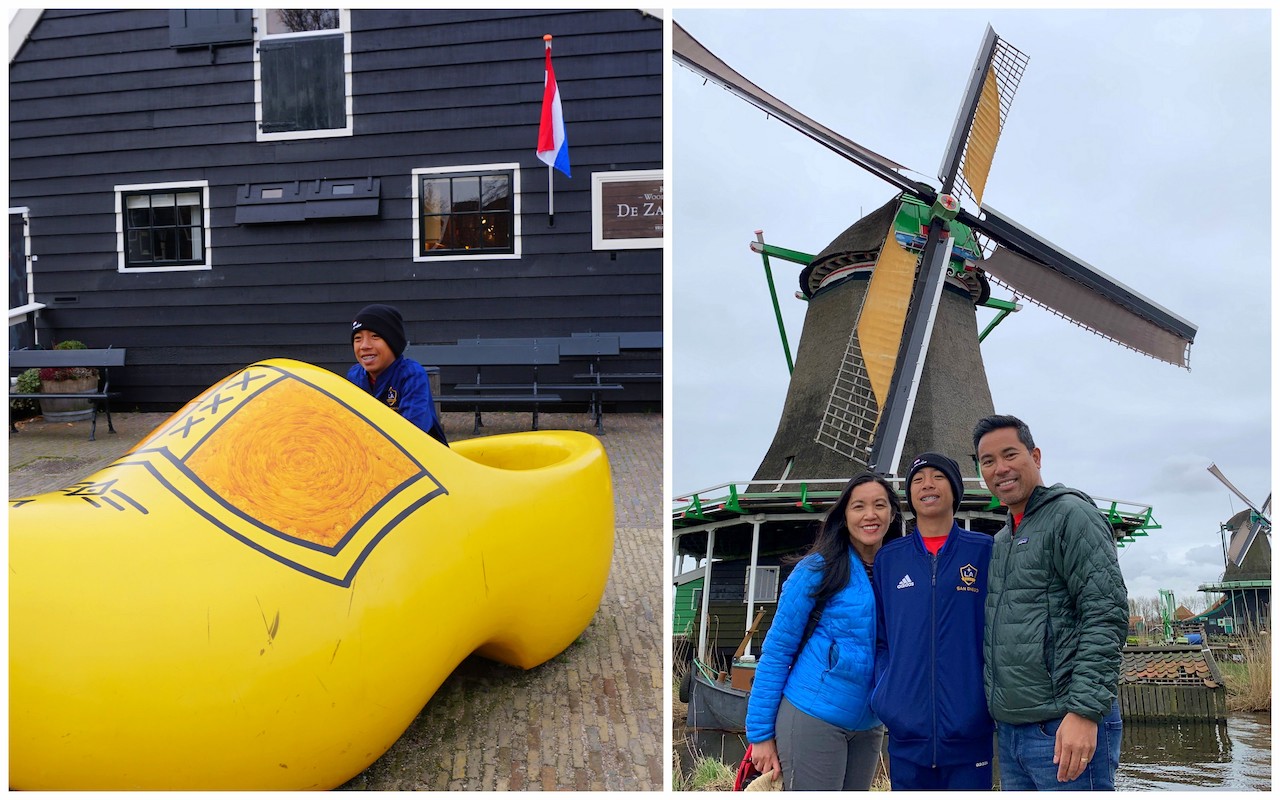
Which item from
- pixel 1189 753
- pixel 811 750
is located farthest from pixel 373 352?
pixel 1189 753

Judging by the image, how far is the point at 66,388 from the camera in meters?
6.79

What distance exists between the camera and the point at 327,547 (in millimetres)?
1703

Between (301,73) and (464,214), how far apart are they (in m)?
1.62

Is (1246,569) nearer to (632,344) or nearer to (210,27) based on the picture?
(632,344)

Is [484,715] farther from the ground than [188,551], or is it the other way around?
[188,551]

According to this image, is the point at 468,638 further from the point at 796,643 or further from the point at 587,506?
the point at 796,643

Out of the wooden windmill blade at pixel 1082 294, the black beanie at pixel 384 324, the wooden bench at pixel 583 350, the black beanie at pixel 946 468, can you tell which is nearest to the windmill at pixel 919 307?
the wooden windmill blade at pixel 1082 294

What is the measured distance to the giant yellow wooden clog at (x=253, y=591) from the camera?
1432mm

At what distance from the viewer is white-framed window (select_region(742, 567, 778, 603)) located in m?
7.44

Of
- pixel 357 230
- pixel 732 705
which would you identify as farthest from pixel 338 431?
pixel 357 230

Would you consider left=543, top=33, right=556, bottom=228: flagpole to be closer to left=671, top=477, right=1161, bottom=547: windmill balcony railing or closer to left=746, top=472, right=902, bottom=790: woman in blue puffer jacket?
left=671, top=477, right=1161, bottom=547: windmill balcony railing

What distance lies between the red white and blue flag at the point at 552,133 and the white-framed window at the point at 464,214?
63 cm

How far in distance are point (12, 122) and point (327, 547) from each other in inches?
301

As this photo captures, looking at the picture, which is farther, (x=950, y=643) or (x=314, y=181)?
(x=314, y=181)
